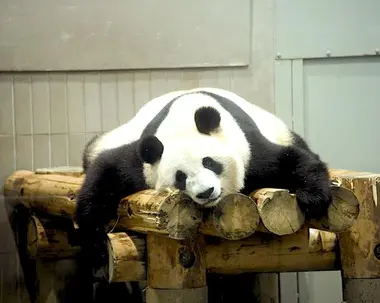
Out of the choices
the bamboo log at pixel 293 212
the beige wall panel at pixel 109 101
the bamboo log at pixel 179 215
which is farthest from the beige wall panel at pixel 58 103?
the bamboo log at pixel 293 212

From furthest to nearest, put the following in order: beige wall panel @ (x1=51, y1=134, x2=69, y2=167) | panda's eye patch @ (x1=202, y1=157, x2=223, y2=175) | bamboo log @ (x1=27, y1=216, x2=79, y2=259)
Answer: beige wall panel @ (x1=51, y1=134, x2=69, y2=167) < bamboo log @ (x1=27, y1=216, x2=79, y2=259) < panda's eye patch @ (x1=202, y1=157, x2=223, y2=175)

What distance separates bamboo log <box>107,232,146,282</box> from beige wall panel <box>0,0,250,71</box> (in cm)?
187

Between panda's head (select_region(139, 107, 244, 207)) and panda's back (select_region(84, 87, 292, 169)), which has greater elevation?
panda's back (select_region(84, 87, 292, 169))

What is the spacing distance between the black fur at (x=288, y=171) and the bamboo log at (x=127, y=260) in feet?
1.71

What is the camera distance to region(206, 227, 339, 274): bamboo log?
340 cm

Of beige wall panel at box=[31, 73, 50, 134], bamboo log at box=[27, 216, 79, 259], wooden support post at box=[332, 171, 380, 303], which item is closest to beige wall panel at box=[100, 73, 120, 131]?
beige wall panel at box=[31, 73, 50, 134]

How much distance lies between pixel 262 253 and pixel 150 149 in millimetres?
662

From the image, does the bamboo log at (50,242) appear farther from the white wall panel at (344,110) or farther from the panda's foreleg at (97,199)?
the white wall panel at (344,110)

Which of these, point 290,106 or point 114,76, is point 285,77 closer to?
point 290,106

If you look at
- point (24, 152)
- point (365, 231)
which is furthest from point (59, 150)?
point (365, 231)

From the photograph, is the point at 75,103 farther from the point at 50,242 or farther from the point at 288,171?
the point at 288,171

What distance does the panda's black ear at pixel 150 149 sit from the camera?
3385 mm

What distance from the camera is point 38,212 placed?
464cm

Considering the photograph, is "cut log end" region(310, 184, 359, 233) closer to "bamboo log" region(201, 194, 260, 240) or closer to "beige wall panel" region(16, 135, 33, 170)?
"bamboo log" region(201, 194, 260, 240)
